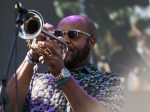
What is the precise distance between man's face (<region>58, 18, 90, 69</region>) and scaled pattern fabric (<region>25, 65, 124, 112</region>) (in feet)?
0.28

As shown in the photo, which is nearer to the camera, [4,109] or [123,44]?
[4,109]

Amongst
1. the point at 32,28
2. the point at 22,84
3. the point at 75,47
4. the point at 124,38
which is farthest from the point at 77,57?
the point at 124,38

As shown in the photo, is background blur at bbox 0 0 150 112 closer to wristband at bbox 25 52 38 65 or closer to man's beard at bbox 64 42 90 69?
man's beard at bbox 64 42 90 69

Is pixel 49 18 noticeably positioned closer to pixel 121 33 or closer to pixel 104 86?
pixel 121 33

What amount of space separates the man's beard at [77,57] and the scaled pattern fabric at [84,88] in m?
0.06

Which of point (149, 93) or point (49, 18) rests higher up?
point (49, 18)

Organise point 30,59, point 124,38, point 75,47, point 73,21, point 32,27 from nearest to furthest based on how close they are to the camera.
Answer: point 32,27
point 30,59
point 75,47
point 73,21
point 124,38

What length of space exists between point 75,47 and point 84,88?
31cm

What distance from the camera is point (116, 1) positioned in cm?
845

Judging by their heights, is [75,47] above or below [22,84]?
above

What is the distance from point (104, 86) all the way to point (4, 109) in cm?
89

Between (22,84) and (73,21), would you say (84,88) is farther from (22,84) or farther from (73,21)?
(73,21)

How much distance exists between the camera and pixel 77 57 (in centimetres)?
407

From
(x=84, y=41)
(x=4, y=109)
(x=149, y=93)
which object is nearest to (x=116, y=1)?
(x=149, y=93)
